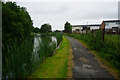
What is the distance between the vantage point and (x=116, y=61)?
404 cm

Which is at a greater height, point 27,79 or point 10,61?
point 10,61

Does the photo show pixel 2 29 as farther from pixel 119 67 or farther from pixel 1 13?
pixel 119 67

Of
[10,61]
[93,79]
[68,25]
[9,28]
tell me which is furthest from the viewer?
[68,25]

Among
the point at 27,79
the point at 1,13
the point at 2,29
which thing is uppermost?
the point at 1,13

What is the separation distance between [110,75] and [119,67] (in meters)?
0.82

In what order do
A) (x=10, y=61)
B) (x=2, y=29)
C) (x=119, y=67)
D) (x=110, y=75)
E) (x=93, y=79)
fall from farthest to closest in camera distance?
(x=2, y=29)
(x=119, y=67)
(x=110, y=75)
(x=93, y=79)
(x=10, y=61)

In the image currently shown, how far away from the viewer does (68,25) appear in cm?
4412

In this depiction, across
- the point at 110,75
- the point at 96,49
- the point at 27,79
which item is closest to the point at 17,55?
the point at 27,79

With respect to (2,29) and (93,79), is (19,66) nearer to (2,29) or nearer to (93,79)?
(93,79)

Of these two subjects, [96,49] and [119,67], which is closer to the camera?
[119,67]

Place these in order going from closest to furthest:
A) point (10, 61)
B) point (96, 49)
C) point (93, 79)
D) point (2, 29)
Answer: point (10, 61) → point (93, 79) → point (96, 49) → point (2, 29)

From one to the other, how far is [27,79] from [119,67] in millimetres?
3854

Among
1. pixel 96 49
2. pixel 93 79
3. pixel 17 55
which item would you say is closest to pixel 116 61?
pixel 93 79

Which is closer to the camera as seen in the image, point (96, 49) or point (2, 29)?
point (96, 49)
